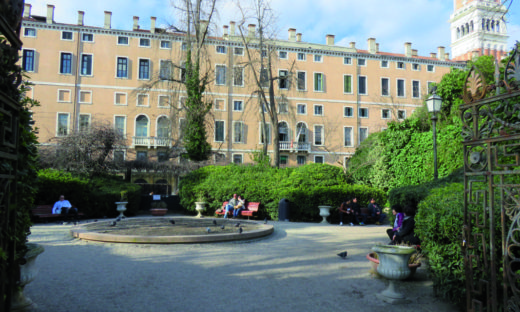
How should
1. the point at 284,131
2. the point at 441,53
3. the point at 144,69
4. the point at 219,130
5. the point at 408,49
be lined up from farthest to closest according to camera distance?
the point at 441,53 → the point at 408,49 → the point at 284,131 → the point at 219,130 → the point at 144,69

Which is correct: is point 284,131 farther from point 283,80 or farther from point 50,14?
point 50,14

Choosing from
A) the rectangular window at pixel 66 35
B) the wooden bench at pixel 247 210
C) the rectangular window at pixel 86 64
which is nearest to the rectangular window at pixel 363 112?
the rectangular window at pixel 86 64

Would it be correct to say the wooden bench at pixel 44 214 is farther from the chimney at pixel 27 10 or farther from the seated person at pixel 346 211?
the chimney at pixel 27 10

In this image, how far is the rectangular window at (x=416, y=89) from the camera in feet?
162

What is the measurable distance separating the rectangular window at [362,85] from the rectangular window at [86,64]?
32179 mm

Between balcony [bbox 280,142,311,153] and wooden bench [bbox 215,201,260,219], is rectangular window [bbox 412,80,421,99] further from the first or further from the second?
wooden bench [bbox 215,201,260,219]

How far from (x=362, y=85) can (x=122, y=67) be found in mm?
29425

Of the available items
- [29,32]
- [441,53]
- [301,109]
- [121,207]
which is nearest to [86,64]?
[29,32]

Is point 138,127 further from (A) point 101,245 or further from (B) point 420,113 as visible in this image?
(A) point 101,245

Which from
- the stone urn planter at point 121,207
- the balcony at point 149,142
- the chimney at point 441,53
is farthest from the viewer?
the chimney at point 441,53

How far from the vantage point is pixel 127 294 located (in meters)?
5.13

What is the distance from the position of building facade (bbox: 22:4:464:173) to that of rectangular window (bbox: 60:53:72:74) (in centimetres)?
10

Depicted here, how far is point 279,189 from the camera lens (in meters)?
17.1

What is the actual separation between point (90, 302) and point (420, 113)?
23974 mm
